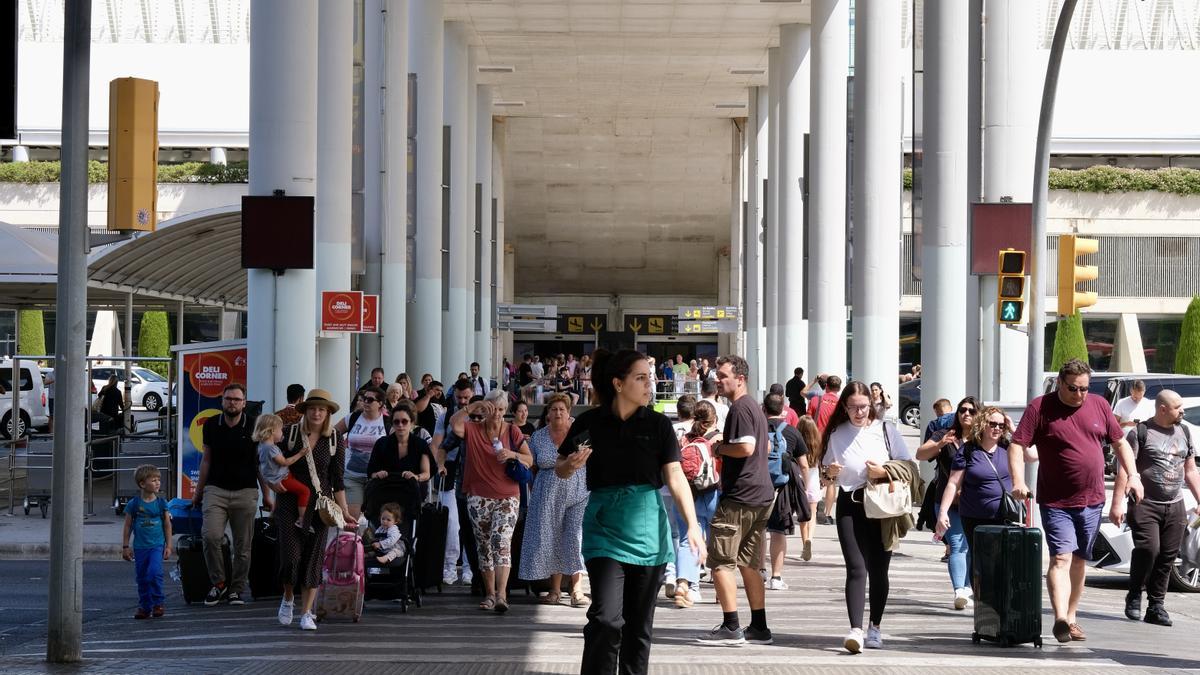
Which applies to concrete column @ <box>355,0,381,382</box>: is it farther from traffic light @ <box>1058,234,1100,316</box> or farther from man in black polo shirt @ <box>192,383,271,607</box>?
man in black polo shirt @ <box>192,383,271,607</box>

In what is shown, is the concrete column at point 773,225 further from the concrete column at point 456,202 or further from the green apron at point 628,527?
the green apron at point 628,527

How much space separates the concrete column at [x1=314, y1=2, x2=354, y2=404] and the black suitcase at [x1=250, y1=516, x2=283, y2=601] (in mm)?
9938

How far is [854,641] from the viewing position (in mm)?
9977

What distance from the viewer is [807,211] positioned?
39.3m

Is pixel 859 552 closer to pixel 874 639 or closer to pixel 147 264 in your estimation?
pixel 874 639

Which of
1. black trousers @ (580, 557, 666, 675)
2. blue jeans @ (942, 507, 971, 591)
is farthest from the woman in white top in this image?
black trousers @ (580, 557, 666, 675)

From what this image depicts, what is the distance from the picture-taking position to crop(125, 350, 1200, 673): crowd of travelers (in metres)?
10.1

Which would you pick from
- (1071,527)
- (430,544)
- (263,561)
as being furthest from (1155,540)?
(263,561)

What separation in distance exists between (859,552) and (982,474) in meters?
1.56

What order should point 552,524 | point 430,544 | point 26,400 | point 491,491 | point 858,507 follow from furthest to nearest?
point 26,400 → point 430,544 → point 491,491 → point 552,524 → point 858,507

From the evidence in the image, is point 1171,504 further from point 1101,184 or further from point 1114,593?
point 1101,184

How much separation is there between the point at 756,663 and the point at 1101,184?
57874mm

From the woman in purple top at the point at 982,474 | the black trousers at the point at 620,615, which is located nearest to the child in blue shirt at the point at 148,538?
the black trousers at the point at 620,615

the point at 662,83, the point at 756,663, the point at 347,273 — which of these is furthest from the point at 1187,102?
the point at 756,663
